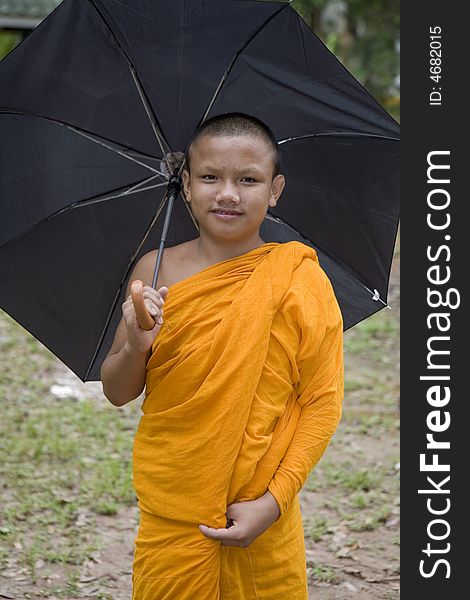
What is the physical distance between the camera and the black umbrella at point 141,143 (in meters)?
2.82

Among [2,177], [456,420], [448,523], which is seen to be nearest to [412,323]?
[456,420]

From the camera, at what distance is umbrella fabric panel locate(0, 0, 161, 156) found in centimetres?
279

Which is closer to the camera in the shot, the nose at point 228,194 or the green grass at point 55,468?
the nose at point 228,194

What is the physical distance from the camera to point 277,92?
9.52 feet

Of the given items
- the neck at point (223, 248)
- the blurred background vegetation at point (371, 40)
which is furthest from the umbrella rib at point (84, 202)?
the blurred background vegetation at point (371, 40)

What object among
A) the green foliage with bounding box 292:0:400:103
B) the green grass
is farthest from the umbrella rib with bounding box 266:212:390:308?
the green foliage with bounding box 292:0:400:103

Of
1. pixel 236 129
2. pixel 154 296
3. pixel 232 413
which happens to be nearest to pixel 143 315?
pixel 154 296

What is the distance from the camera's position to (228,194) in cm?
253

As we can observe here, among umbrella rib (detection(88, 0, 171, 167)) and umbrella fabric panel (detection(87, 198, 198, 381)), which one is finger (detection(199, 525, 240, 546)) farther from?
umbrella rib (detection(88, 0, 171, 167))

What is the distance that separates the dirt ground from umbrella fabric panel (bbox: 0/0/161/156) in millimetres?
2137

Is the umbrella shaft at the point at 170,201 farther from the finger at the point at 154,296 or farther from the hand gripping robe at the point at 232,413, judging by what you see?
the finger at the point at 154,296

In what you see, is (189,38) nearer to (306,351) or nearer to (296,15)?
(296,15)

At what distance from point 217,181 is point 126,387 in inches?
25.1

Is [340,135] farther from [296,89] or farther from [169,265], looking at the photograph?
[169,265]
